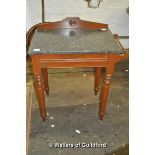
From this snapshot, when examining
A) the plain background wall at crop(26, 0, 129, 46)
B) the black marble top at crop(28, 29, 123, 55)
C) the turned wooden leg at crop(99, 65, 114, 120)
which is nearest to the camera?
the black marble top at crop(28, 29, 123, 55)

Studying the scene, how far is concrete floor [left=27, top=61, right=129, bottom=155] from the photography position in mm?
1670

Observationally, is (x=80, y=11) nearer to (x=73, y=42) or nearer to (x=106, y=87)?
(x=73, y=42)

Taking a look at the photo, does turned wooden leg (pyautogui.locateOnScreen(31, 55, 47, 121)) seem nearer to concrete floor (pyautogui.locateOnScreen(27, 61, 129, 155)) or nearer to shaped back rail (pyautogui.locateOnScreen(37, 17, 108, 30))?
concrete floor (pyautogui.locateOnScreen(27, 61, 129, 155))

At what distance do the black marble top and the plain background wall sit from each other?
981 mm

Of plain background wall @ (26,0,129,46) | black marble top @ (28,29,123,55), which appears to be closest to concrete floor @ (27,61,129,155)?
black marble top @ (28,29,123,55)

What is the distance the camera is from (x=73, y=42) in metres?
1.69

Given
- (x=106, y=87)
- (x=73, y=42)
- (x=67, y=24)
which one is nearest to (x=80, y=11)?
(x=67, y=24)

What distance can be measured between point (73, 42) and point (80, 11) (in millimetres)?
1251

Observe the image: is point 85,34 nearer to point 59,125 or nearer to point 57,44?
point 57,44

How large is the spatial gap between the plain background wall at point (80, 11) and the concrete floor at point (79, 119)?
0.69 metres

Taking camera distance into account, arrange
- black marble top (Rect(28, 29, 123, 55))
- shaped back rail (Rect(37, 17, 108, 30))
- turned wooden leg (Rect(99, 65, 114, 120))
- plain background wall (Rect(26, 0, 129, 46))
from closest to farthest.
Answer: black marble top (Rect(28, 29, 123, 55)) → turned wooden leg (Rect(99, 65, 114, 120)) → shaped back rail (Rect(37, 17, 108, 30)) → plain background wall (Rect(26, 0, 129, 46))

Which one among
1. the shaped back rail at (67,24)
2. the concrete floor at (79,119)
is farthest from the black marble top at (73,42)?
the concrete floor at (79,119)
